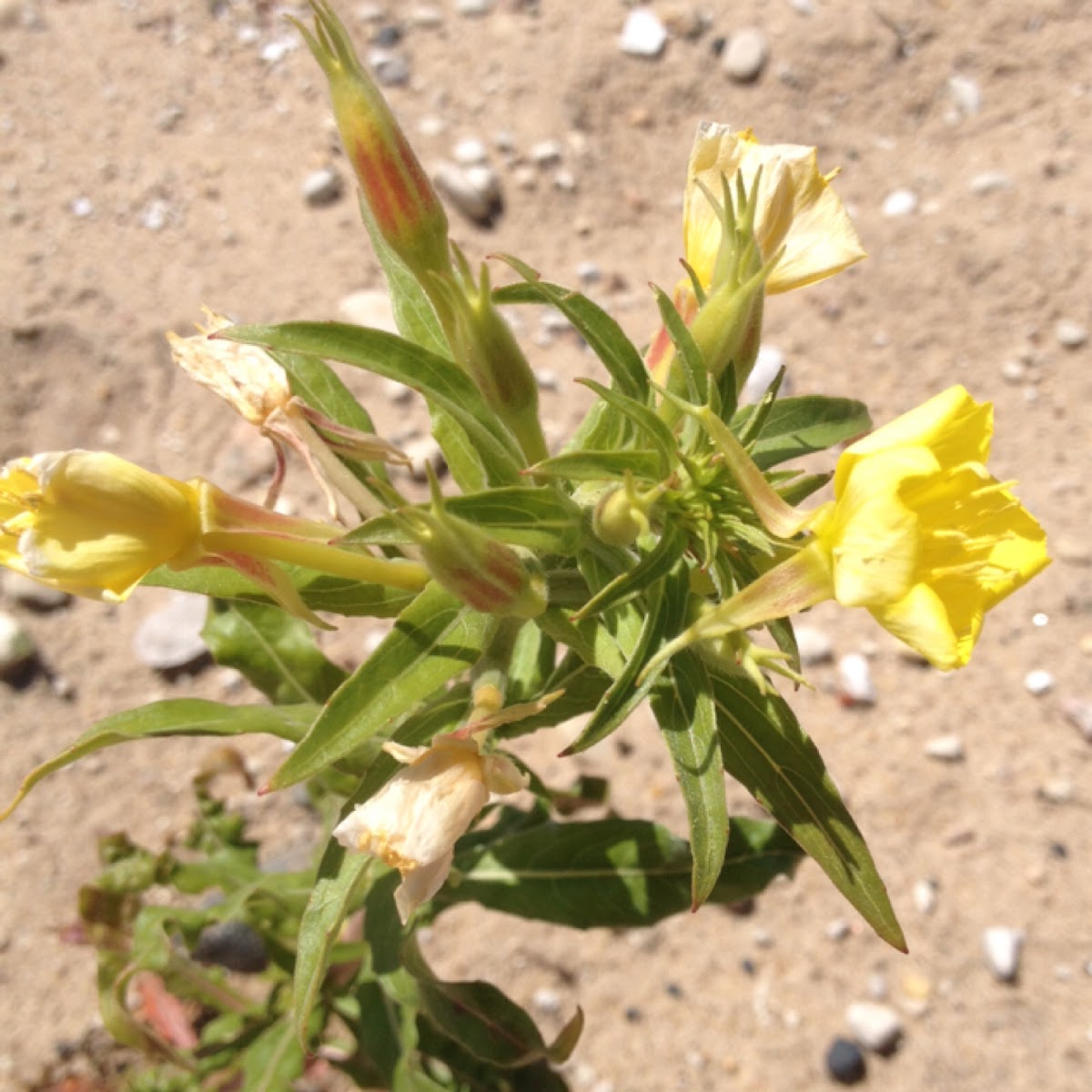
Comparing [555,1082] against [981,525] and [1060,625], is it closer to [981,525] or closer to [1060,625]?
[981,525]

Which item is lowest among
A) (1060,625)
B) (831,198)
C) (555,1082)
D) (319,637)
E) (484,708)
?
(1060,625)

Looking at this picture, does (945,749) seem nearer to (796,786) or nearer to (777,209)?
(796,786)

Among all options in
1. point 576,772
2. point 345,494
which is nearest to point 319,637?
point 576,772

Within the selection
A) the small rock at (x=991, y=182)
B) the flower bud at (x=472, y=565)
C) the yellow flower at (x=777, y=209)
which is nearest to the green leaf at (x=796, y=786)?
the flower bud at (x=472, y=565)

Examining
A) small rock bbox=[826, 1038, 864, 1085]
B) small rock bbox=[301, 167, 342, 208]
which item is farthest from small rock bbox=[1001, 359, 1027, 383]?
small rock bbox=[301, 167, 342, 208]

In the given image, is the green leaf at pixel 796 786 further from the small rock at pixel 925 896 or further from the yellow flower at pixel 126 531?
the small rock at pixel 925 896

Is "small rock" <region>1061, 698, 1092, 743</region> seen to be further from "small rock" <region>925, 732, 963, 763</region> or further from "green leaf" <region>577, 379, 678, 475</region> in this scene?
"green leaf" <region>577, 379, 678, 475</region>
